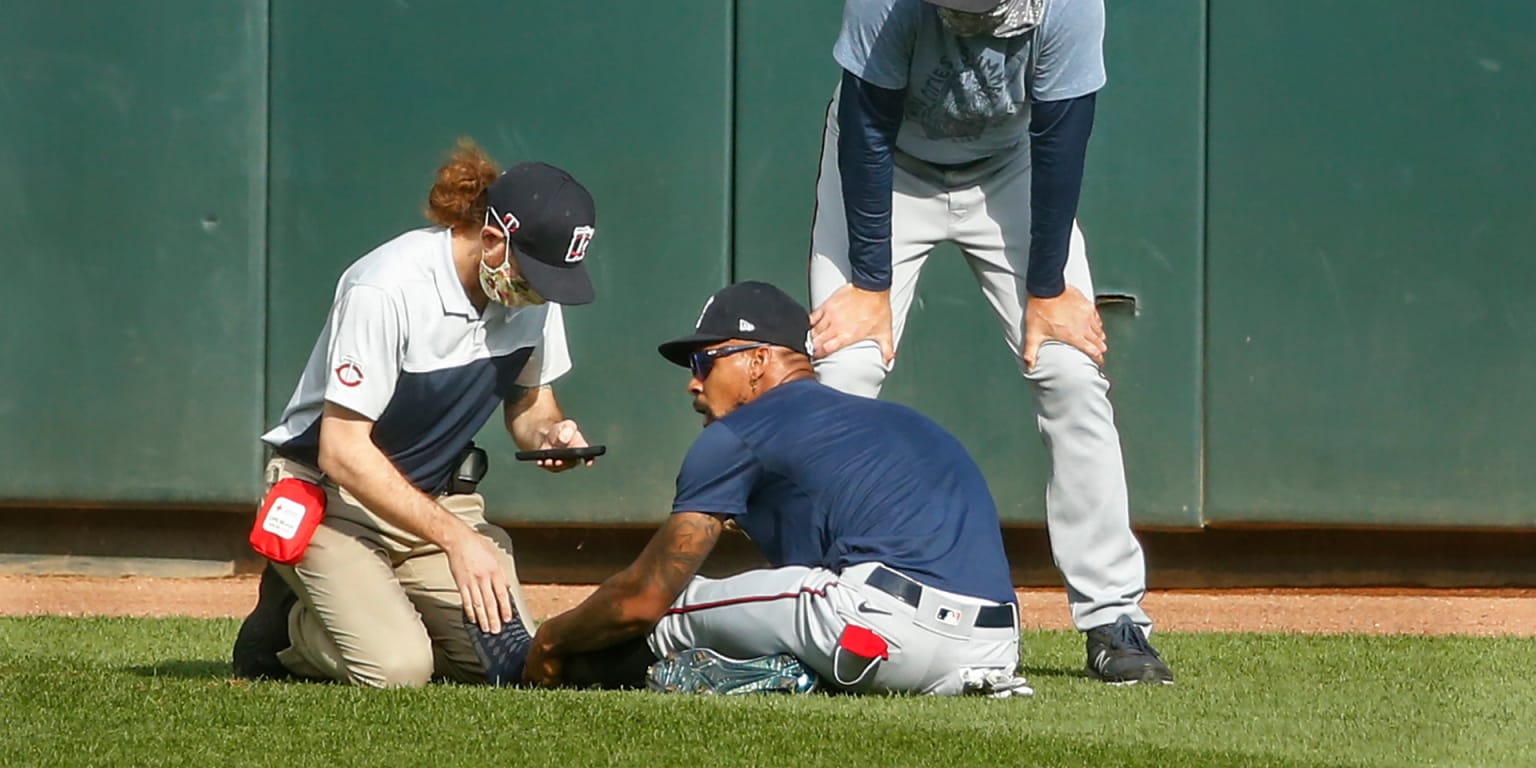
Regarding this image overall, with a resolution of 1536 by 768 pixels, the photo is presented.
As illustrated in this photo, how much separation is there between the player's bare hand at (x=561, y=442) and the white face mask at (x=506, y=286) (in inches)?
13.3

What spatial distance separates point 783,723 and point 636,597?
52 cm

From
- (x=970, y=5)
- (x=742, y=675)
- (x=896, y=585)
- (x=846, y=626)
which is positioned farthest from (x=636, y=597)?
(x=970, y=5)

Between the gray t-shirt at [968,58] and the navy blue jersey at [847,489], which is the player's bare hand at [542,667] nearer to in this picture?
the navy blue jersey at [847,489]

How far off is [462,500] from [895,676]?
1.32m

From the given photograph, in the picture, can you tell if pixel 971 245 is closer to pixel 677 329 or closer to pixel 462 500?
pixel 462 500

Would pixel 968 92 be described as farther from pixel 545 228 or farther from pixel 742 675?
pixel 742 675

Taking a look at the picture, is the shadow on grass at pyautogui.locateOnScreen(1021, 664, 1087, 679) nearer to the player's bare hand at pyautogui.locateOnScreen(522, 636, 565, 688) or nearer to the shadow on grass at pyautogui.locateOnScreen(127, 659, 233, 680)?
the player's bare hand at pyautogui.locateOnScreen(522, 636, 565, 688)

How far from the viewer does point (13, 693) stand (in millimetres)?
4414

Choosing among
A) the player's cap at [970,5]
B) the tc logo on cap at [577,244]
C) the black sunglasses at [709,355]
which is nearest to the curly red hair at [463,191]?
the tc logo on cap at [577,244]

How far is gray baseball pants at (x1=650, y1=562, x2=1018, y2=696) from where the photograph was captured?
425 centimetres

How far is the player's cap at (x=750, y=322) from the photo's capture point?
14.5 feet

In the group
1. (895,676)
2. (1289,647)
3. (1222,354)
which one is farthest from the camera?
(1222,354)

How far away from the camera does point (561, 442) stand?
189 inches

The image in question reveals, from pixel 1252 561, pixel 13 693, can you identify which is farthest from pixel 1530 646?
pixel 13 693
